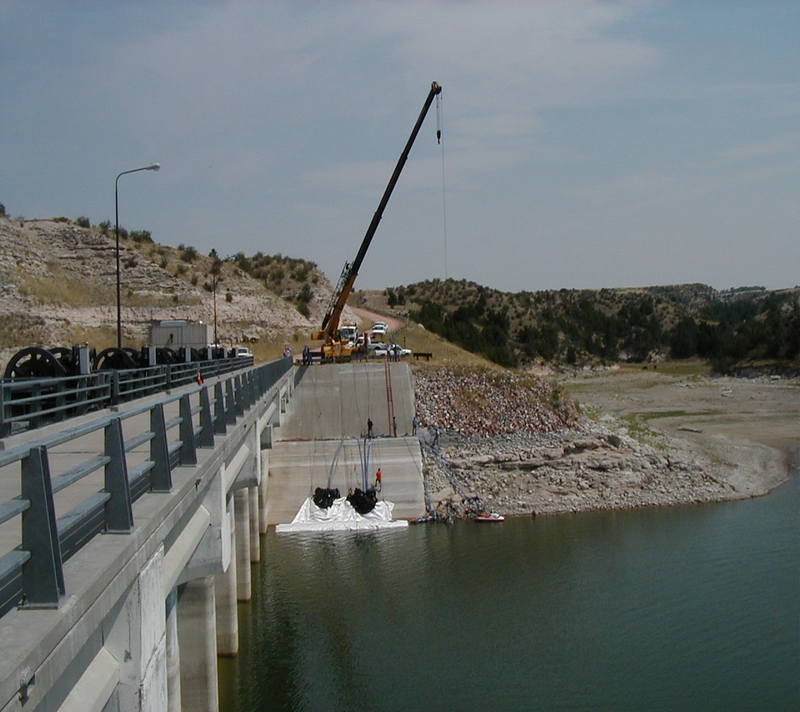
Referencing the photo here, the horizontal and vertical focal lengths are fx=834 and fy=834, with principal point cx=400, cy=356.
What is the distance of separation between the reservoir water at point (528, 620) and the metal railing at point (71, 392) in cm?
A: 726

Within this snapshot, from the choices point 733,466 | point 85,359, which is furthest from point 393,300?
point 85,359

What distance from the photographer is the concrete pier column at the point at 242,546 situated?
24.9 metres

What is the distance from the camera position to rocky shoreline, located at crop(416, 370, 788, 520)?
118 feet

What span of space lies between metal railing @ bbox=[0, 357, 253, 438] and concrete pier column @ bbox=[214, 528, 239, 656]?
4858 mm

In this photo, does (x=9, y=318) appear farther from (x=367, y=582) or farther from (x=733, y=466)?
(x=733, y=466)

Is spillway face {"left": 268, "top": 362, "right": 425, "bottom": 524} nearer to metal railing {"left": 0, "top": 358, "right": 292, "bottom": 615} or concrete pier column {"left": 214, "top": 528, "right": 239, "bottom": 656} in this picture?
concrete pier column {"left": 214, "top": 528, "right": 239, "bottom": 656}

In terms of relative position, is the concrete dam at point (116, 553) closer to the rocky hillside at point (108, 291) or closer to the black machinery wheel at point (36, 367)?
the black machinery wheel at point (36, 367)

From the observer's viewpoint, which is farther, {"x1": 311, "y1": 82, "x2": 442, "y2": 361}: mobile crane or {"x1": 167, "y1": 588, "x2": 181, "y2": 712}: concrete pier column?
{"x1": 311, "y1": 82, "x2": 442, "y2": 361}: mobile crane

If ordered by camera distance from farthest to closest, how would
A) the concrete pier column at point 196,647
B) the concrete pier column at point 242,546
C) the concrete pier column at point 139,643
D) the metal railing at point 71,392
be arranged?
1. the concrete pier column at point 242,546
2. the concrete pier column at point 196,647
3. the metal railing at point 71,392
4. the concrete pier column at point 139,643

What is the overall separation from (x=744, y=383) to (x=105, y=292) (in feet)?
202

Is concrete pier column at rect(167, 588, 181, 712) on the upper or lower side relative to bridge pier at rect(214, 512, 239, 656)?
upper

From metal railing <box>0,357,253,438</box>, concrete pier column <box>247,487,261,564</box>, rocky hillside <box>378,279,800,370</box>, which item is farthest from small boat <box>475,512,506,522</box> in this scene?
rocky hillside <box>378,279,800,370</box>

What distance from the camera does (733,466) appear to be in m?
42.8

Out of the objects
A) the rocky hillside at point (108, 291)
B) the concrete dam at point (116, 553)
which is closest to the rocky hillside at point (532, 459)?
the concrete dam at point (116, 553)
